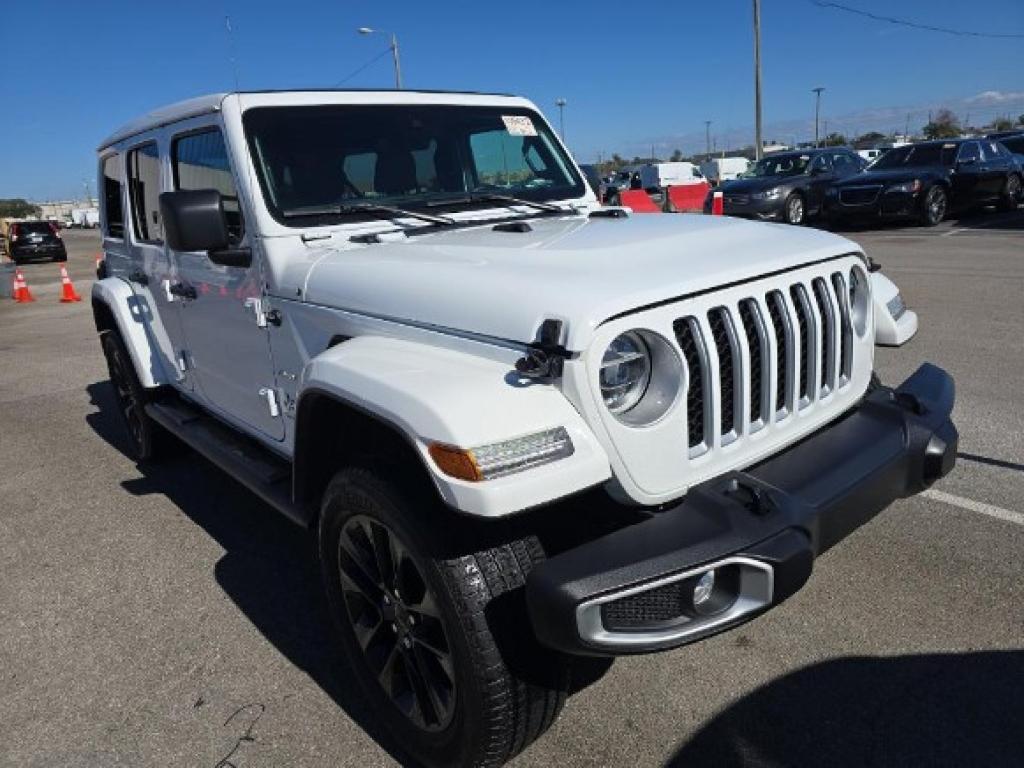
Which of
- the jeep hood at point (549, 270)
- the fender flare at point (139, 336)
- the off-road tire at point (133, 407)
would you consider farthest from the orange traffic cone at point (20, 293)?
the jeep hood at point (549, 270)

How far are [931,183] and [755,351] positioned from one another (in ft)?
54.2

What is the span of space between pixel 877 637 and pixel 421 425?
Result: 1921mm

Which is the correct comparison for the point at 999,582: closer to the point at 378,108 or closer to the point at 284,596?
the point at 284,596

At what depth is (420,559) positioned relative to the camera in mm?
2080

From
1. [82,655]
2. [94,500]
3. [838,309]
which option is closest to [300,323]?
[82,655]

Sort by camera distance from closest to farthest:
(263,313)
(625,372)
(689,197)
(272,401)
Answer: (625,372)
(263,313)
(272,401)
(689,197)

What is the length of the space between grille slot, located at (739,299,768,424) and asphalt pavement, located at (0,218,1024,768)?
976 millimetres

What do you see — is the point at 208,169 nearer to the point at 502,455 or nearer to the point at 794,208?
the point at 502,455

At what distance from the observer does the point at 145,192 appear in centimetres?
442

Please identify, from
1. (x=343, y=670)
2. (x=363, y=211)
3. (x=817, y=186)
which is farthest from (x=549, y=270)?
(x=817, y=186)

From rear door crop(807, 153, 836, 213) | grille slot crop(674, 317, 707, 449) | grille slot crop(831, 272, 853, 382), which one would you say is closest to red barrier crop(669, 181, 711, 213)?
rear door crop(807, 153, 836, 213)

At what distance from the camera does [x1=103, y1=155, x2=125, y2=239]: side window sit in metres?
4.82

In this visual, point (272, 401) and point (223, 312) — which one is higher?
point (223, 312)

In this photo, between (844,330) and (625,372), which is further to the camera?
(844,330)
